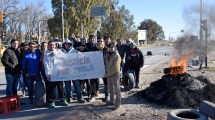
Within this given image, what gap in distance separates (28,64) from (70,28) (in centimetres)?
3037

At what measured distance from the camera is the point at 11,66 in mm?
10250

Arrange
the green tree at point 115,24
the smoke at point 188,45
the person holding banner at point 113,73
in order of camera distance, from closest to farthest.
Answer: the person holding banner at point 113,73
the smoke at point 188,45
the green tree at point 115,24

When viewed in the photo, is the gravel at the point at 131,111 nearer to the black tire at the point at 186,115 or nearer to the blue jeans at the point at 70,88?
the blue jeans at the point at 70,88

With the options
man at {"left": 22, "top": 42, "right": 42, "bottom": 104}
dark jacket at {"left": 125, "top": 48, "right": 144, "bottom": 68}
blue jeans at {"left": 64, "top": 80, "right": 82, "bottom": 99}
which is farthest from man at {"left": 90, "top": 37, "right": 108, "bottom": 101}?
dark jacket at {"left": 125, "top": 48, "right": 144, "bottom": 68}

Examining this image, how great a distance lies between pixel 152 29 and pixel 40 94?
10572 cm

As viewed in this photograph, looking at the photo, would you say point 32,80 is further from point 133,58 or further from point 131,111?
point 133,58

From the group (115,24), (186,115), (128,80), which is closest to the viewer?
(186,115)

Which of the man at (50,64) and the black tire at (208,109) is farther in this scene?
the man at (50,64)

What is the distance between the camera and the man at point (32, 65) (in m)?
10.0

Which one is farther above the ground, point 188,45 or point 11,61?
point 188,45

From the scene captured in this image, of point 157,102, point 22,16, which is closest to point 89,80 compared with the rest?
point 157,102

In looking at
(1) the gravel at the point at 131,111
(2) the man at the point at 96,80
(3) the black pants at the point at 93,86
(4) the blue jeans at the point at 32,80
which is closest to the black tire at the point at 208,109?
(1) the gravel at the point at 131,111

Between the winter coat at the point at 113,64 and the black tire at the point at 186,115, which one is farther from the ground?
the winter coat at the point at 113,64

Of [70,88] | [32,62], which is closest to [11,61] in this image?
[32,62]
